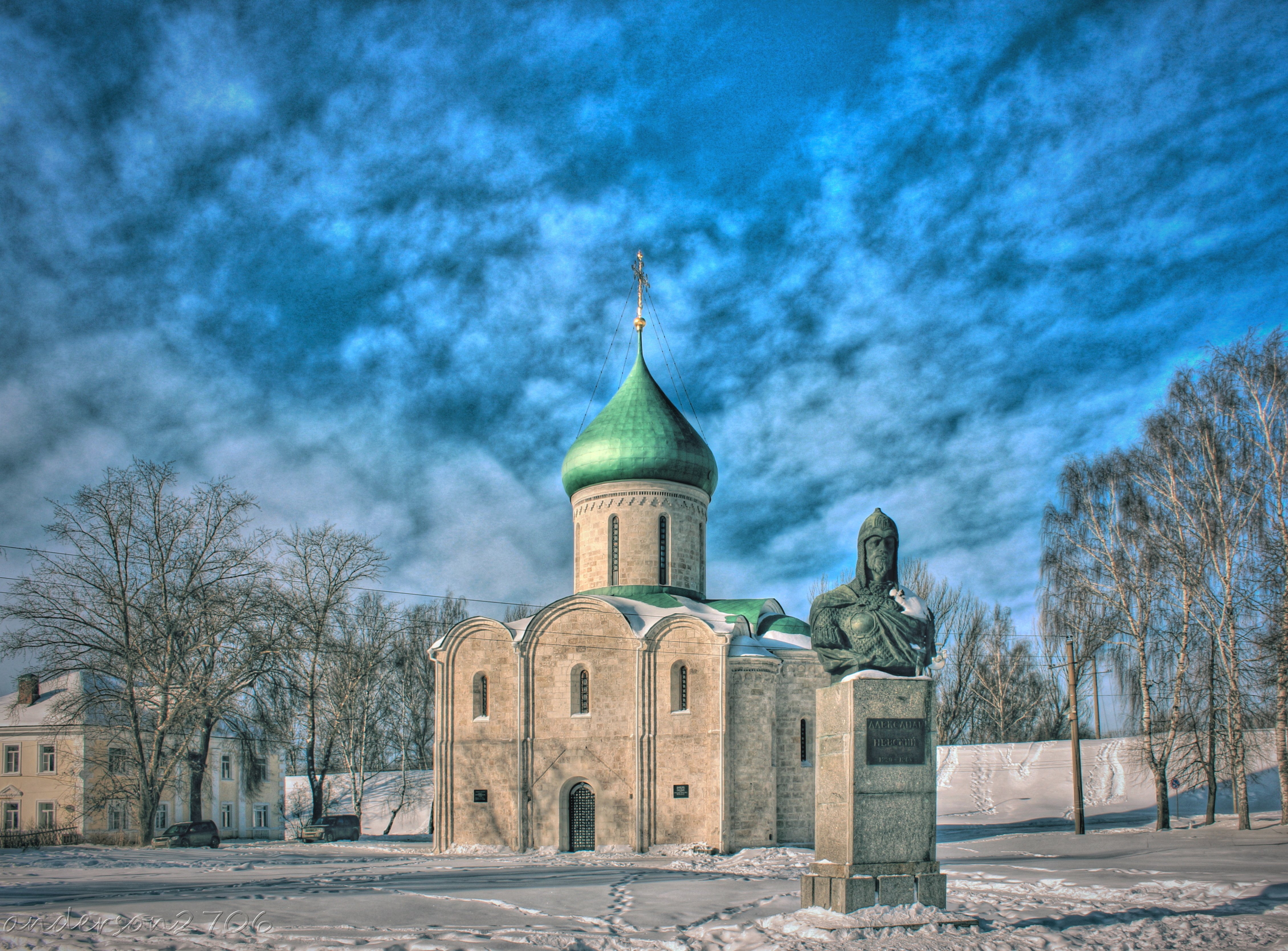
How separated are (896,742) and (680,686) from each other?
1251cm

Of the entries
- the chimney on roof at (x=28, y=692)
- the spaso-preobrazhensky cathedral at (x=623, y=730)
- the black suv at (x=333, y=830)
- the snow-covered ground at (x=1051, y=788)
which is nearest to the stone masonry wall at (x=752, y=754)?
the spaso-preobrazhensky cathedral at (x=623, y=730)

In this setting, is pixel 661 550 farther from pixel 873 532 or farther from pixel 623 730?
pixel 873 532

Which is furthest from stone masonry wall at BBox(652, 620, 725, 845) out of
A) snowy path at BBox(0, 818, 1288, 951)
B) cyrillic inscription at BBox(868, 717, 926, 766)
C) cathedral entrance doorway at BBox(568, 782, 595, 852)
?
cyrillic inscription at BBox(868, 717, 926, 766)

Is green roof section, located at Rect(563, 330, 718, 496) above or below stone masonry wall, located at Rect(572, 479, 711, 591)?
above

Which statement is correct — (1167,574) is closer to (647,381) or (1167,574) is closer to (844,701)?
(647,381)

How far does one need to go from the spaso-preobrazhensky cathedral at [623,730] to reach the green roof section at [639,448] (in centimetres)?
319

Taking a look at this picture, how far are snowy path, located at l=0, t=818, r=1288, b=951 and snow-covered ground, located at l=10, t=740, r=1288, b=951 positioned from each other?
0.03 metres

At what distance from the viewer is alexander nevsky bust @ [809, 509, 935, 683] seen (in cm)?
824

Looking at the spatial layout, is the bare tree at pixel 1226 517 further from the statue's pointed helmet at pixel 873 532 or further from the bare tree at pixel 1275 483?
the statue's pointed helmet at pixel 873 532

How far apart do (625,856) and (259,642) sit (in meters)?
9.42

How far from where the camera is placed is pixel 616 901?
953cm

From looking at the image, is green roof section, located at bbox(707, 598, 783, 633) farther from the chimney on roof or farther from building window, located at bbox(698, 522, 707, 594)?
the chimney on roof

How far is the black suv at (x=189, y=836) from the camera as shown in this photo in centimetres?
2159

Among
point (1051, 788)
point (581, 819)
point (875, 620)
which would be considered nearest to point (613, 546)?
point (581, 819)
